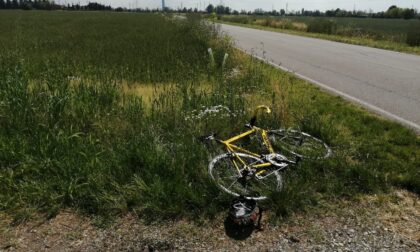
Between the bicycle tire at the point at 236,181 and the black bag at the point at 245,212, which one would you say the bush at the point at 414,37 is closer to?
the bicycle tire at the point at 236,181

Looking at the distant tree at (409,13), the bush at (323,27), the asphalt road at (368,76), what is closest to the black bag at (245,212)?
the asphalt road at (368,76)

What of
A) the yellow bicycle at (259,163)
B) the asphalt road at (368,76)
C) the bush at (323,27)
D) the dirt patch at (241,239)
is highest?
the bush at (323,27)

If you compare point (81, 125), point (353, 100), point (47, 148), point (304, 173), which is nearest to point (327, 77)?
point (353, 100)

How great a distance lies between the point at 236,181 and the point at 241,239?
0.76 meters

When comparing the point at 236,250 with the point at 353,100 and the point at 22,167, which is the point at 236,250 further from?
the point at 353,100

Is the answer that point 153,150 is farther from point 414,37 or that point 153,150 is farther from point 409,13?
point 409,13

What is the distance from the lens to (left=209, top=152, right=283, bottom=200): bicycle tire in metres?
3.41

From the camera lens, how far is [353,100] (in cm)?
705

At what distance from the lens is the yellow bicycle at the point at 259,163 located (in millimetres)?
3477

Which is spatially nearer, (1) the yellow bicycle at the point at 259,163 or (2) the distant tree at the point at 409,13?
(1) the yellow bicycle at the point at 259,163

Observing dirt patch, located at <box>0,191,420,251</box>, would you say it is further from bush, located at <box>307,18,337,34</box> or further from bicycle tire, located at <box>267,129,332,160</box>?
bush, located at <box>307,18,337,34</box>

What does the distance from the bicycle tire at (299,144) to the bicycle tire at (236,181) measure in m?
0.69

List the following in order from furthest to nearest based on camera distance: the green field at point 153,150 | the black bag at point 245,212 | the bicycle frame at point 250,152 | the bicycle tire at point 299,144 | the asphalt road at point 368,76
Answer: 1. the asphalt road at point 368,76
2. the bicycle tire at point 299,144
3. the bicycle frame at point 250,152
4. the green field at point 153,150
5. the black bag at point 245,212

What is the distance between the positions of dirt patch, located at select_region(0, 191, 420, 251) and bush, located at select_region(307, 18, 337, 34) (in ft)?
89.1
